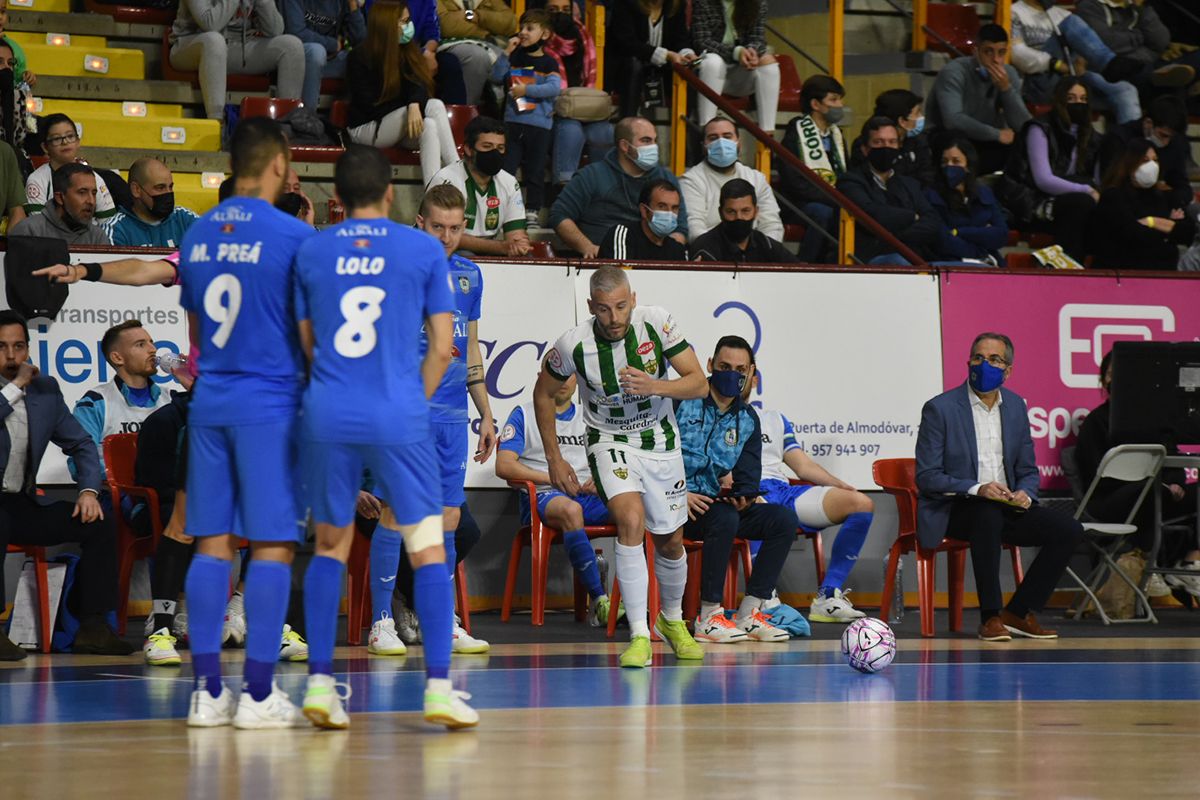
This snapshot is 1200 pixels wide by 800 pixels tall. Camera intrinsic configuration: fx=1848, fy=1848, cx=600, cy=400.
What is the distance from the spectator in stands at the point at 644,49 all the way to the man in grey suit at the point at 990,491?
4666 mm

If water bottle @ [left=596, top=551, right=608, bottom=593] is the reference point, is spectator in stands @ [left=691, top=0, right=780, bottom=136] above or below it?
above

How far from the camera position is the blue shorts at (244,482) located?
6340 mm

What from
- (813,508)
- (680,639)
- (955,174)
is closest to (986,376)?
(813,508)

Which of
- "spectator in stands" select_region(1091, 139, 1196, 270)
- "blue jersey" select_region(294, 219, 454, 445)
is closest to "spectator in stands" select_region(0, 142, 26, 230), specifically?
"blue jersey" select_region(294, 219, 454, 445)

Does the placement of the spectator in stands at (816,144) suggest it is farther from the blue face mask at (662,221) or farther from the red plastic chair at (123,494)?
the red plastic chair at (123,494)

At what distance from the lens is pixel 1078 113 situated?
15.8 m

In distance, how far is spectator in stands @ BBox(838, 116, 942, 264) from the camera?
44.6ft

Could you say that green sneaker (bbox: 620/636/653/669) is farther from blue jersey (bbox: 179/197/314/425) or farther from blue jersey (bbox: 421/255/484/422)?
blue jersey (bbox: 179/197/314/425)

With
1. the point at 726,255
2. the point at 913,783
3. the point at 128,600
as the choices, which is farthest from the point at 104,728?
the point at 726,255

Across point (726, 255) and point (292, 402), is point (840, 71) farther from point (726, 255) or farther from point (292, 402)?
point (292, 402)

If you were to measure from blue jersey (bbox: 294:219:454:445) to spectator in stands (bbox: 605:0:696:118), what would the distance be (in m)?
8.50

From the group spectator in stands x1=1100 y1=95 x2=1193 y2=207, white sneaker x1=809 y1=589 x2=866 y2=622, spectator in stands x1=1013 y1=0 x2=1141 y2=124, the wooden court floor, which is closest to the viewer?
the wooden court floor

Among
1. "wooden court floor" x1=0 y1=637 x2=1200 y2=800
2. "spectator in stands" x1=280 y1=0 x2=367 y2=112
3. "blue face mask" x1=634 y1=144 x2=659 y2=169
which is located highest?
"spectator in stands" x1=280 y1=0 x2=367 y2=112

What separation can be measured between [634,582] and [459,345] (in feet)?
4.89
